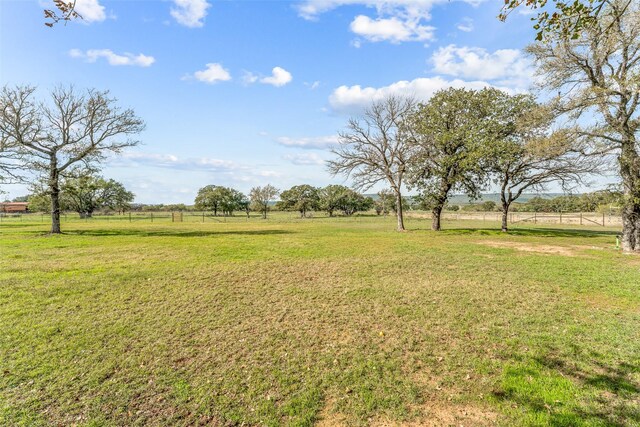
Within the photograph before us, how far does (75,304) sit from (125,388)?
168 inches

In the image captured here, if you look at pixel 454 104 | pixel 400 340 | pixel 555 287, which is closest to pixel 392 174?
pixel 454 104

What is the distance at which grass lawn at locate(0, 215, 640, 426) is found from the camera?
3955 mm

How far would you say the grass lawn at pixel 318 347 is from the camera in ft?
13.0

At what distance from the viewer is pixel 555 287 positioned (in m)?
8.88

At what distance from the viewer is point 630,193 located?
14.1 m

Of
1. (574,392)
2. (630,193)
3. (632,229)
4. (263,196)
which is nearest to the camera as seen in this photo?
(574,392)

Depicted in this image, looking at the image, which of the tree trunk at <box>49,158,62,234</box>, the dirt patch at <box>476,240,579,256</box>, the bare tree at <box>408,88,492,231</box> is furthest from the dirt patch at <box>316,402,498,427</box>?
the tree trunk at <box>49,158,62,234</box>

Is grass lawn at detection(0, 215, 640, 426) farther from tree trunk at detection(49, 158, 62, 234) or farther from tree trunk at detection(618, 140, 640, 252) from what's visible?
tree trunk at detection(49, 158, 62, 234)

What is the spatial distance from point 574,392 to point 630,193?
1462cm

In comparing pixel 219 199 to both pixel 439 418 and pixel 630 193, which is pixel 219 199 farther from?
pixel 439 418

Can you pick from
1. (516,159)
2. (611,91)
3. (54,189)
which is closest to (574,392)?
(611,91)

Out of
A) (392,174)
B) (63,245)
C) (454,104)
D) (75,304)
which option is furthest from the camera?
(392,174)

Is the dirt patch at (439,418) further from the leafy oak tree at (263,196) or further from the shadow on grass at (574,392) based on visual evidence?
the leafy oak tree at (263,196)

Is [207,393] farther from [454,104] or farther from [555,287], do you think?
[454,104]
